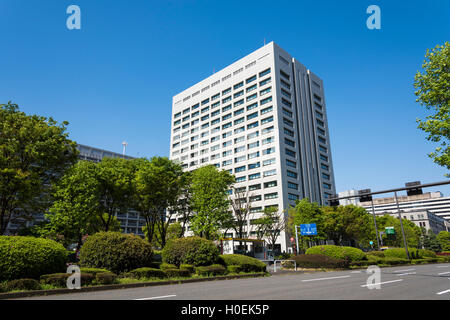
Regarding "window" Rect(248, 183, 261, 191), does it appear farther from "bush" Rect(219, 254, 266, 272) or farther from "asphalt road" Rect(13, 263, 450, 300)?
"asphalt road" Rect(13, 263, 450, 300)

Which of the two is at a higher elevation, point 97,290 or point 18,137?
point 18,137

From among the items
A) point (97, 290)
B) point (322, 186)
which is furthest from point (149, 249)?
point (322, 186)

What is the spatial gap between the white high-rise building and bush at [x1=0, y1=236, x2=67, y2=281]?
51.3m

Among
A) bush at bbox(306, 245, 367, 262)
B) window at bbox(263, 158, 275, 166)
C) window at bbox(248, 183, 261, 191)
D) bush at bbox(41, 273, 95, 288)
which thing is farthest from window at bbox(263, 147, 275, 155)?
bush at bbox(41, 273, 95, 288)

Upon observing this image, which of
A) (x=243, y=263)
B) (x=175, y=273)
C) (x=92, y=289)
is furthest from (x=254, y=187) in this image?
(x=92, y=289)

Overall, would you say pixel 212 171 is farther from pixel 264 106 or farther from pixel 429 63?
pixel 264 106

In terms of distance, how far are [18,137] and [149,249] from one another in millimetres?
14301

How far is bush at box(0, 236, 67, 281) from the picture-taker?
1051cm

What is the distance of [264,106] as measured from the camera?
227 ft

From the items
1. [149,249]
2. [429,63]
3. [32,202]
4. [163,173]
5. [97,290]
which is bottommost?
[97,290]

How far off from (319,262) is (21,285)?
70.1 feet
